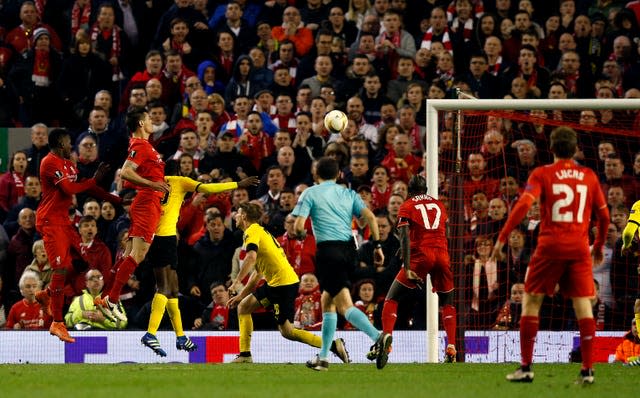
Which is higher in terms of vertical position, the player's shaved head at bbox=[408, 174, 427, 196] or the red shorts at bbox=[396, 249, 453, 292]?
the player's shaved head at bbox=[408, 174, 427, 196]

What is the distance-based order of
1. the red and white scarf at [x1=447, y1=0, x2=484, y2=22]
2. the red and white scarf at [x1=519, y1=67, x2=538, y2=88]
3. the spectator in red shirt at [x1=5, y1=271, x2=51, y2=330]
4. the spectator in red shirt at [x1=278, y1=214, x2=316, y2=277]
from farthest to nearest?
1. the red and white scarf at [x1=447, y1=0, x2=484, y2=22]
2. the red and white scarf at [x1=519, y1=67, x2=538, y2=88]
3. the spectator in red shirt at [x1=278, y1=214, x2=316, y2=277]
4. the spectator in red shirt at [x1=5, y1=271, x2=51, y2=330]

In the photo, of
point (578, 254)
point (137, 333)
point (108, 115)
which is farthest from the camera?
point (108, 115)

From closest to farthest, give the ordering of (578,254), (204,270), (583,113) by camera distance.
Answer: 1. (578,254)
2. (204,270)
3. (583,113)

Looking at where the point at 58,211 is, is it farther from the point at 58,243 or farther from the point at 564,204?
the point at 564,204

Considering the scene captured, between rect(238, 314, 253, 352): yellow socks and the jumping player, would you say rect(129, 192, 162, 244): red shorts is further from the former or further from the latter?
rect(238, 314, 253, 352): yellow socks

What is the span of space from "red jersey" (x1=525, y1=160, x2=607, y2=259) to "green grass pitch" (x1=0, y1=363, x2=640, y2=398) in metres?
1.18

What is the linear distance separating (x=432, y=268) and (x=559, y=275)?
4.05m

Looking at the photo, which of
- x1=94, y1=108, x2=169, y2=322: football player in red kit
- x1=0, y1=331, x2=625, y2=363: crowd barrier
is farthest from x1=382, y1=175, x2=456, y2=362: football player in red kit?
x1=94, y1=108, x2=169, y2=322: football player in red kit

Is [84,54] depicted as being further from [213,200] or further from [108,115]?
[213,200]

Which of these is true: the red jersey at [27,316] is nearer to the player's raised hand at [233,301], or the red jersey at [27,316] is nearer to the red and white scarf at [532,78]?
the player's raised hand at [233,301]

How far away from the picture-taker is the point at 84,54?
21219mm

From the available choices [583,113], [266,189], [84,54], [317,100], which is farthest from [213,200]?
[583,113]

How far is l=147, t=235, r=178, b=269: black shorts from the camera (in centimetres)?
1431

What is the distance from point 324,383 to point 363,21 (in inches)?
448
